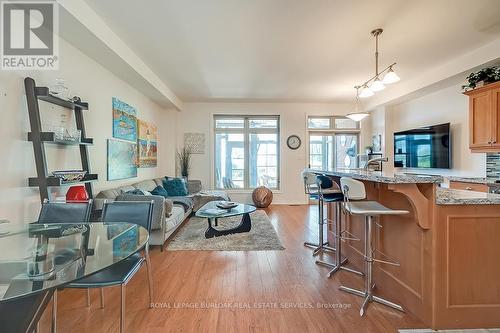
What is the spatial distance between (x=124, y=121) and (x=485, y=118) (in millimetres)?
5542

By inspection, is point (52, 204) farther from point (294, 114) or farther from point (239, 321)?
point (294, 114)

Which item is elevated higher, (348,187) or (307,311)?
(348,187)

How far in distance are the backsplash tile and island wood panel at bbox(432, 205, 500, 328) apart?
279cm

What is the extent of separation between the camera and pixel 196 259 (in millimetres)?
3059

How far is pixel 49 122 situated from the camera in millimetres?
2701

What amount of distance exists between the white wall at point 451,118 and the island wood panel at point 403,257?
298 cm

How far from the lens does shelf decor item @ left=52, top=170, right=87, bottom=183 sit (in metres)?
2.51

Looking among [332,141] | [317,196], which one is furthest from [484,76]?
[332,141]

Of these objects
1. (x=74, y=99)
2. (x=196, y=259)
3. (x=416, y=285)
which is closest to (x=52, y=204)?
(x=74, y=99)

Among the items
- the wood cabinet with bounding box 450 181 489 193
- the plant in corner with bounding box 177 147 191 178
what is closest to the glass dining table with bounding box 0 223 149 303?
the wood cabinet with bounding box 450 181 489 193

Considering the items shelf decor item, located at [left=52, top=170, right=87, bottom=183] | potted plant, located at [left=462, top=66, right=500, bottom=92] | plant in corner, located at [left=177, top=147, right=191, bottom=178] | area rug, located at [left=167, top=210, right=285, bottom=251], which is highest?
potted plant, located at [left=462, top=66, right=500, bottom=92]

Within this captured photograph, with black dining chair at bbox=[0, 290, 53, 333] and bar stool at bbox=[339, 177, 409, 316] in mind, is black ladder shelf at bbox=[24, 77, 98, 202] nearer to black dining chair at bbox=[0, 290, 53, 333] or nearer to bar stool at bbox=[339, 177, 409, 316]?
black dining chair at bbox=[0, 290, 53, 333]

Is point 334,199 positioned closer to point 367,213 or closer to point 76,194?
point 367,213

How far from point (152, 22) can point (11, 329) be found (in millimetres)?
2930
